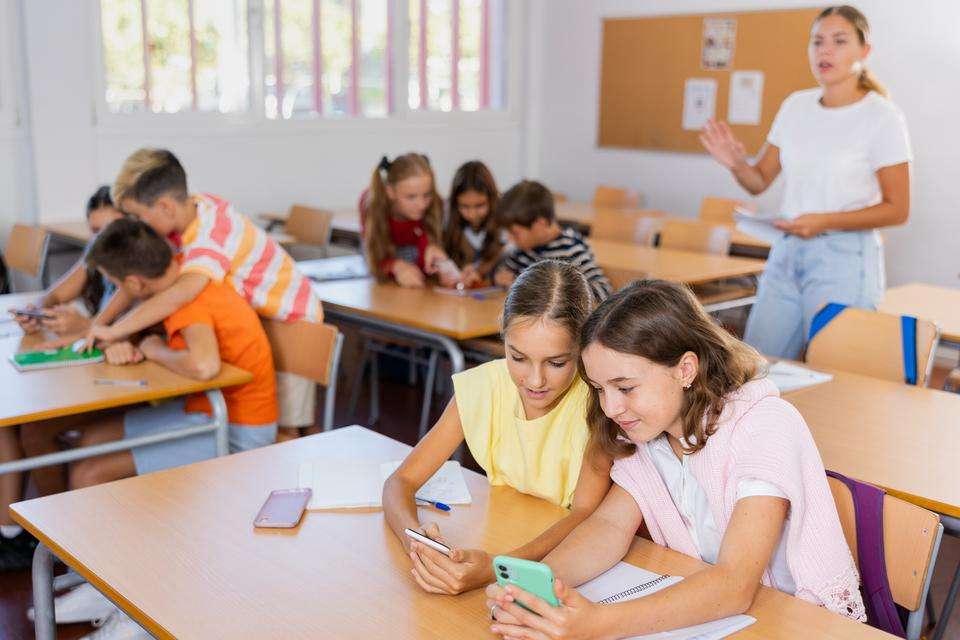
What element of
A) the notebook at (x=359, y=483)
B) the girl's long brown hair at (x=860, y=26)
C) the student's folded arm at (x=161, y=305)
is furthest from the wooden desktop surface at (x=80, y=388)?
the girl's long brown hair at (x=860, y=26)

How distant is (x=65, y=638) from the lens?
247cm

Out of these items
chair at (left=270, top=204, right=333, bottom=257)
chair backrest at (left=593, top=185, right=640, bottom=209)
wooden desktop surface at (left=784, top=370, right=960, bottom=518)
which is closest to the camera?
wooden desktop surface at (left=784, top=370, right=960, bottom=518)

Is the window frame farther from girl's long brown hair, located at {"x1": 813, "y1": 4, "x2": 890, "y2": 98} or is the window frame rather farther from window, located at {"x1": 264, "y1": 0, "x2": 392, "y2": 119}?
girl's long brown hair, located at {"x1": 813, "y1": 4, "x2": 890, "y2": 98}

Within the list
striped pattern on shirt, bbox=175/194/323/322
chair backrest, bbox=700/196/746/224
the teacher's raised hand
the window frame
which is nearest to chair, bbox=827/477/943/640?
the teacher's raised hand

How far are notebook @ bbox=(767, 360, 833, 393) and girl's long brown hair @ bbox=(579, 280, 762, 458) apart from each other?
106 centimetres

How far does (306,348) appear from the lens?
117 inches

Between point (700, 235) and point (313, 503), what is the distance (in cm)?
356

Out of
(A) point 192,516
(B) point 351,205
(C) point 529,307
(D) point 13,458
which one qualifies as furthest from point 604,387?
(B) point 351,205

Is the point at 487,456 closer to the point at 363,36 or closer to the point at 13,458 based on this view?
the point at 13,458

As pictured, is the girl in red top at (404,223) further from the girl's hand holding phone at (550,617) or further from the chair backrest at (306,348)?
the girl's hand holding phone at (550,617)

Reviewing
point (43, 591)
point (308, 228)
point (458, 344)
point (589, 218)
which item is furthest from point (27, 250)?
point (43, 591)

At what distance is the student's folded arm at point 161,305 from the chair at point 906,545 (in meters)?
1.95

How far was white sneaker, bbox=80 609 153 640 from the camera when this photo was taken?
7.48ft

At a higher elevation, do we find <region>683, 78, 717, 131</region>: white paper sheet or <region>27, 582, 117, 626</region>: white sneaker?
<region>683, 78, 717, 131</region>: white paper sheet
